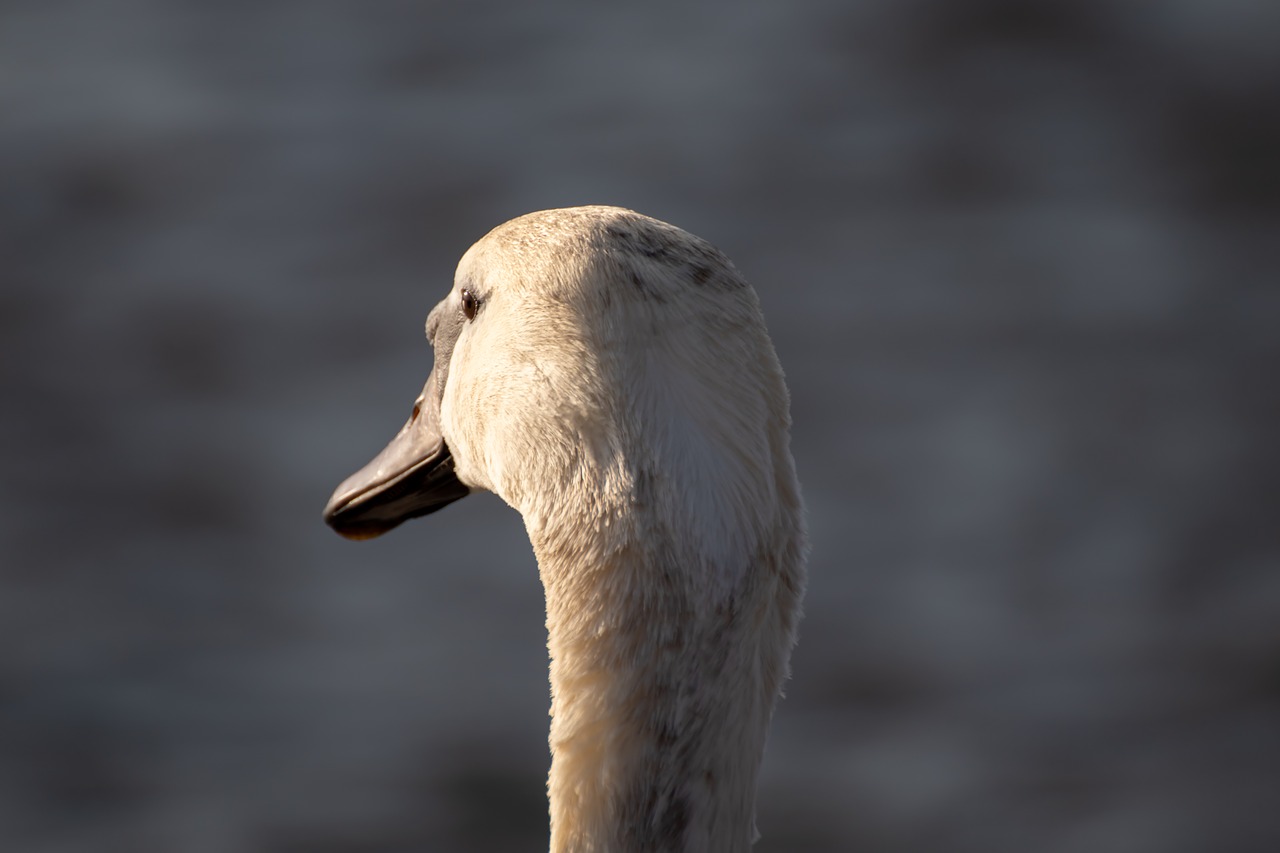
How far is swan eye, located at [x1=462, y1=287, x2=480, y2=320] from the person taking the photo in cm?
250

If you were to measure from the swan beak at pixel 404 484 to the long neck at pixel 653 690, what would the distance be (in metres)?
0.71

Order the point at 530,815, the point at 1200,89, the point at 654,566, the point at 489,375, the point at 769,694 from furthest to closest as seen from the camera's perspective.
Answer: the point at 1200,89
the point at 530,815
the point at 489,375
the point at 769,694
the point at 654,566

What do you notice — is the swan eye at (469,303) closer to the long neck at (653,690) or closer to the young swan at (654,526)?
the young swan at (654,526)

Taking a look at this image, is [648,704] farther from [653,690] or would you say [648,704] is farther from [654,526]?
[654,526]

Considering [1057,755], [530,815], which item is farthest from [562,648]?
[1057,755]

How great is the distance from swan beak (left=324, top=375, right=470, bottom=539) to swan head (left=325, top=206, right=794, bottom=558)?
17.3 inches

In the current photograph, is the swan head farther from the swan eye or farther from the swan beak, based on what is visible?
the swan beak

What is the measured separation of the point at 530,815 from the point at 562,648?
378cm

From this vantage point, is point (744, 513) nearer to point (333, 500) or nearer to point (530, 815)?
point (333, 500)

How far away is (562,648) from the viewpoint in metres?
2.14

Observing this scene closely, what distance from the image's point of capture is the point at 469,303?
2.53 m

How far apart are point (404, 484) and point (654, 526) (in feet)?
3.22

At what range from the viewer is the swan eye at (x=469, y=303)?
2.50 meters

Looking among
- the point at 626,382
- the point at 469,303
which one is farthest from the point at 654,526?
the point at 469,303
